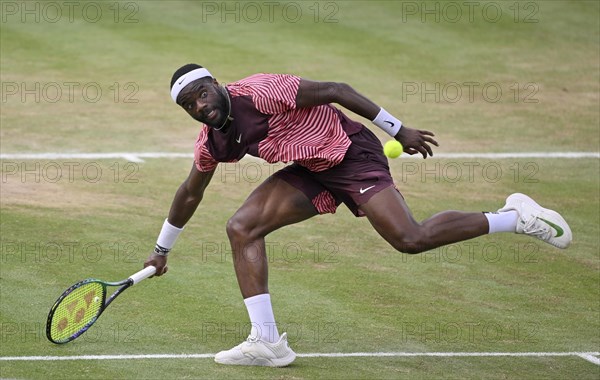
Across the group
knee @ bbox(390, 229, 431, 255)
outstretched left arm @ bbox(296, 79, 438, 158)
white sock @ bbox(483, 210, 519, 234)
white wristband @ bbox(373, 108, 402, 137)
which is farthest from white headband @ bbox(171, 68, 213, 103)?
white sock @ bbox(483, 210, 519, 234)

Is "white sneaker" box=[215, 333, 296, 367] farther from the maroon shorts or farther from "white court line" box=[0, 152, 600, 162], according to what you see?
"white court line" box=[0, 152, 600, 162]

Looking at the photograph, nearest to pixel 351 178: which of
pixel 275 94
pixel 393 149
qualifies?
pixel 393 149

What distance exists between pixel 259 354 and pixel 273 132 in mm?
1597

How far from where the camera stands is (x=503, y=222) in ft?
28.8

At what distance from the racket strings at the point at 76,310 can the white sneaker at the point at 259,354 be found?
0.96 meters

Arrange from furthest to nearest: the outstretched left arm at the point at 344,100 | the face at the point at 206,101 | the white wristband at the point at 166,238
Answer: the white wristband at the point at 166,238
the outstretched left arm at the point at 344,100
the face at the point at 206,101

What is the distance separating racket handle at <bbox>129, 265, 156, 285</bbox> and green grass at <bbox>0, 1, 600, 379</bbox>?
1.68ft

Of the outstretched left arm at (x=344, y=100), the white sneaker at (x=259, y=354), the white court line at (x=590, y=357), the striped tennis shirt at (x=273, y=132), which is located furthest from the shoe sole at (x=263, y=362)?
the white court line at (x=590, y=357)

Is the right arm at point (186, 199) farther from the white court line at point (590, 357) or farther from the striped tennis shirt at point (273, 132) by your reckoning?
the white court line at point (590, 357)

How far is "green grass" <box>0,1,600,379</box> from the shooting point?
9.55 m

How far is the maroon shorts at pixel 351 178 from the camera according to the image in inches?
348

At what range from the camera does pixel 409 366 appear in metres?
8.93

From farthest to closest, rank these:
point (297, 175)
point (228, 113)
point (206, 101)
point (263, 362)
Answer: point (297, 175) → point (263, 362) → point (228, 113) → point (206, 101)

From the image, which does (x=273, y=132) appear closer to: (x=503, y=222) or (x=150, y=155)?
(x=503, y=222)
